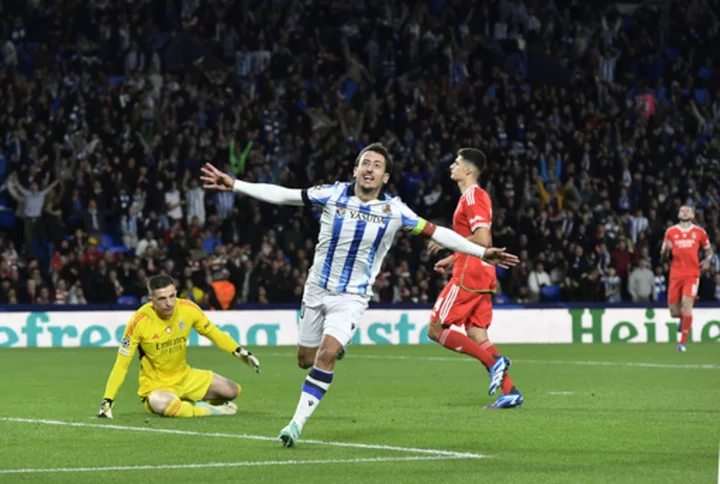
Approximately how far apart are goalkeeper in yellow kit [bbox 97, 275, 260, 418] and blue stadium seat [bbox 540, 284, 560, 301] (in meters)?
16.1

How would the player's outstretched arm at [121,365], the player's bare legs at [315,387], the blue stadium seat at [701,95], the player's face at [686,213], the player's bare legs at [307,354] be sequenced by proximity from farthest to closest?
the blue stadium seat at [701,95]
the player's face at [686,213]
the player's outstretched arm at [121,365]
the player's bare legs at [307,354]
the player's bare legs at [315,387]

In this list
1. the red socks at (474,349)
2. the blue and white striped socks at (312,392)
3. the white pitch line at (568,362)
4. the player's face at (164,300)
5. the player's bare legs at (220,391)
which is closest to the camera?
the blue and white striped socks at (312,392)

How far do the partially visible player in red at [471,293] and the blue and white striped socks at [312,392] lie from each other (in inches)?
122

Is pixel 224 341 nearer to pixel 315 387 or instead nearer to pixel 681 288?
pixel 315 387

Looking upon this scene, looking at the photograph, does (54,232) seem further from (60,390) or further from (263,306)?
(60,390)

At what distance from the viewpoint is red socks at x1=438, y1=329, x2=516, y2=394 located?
1284 centimetres

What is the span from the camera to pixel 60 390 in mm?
15273

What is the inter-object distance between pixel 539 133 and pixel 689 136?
12.9ft

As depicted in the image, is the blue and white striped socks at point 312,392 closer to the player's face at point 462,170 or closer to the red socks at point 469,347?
the red socks at point 469,347

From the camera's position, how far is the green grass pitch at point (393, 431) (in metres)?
8.25

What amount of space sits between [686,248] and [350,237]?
1381cm

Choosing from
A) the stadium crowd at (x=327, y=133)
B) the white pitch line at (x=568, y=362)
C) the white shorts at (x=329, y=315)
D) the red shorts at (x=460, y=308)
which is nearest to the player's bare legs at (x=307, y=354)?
the white shorts at (x=329, y=315)

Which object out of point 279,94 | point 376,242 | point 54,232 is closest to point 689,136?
point 279,94

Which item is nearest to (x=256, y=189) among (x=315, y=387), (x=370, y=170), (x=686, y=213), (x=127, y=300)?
(x=370, y=170)
